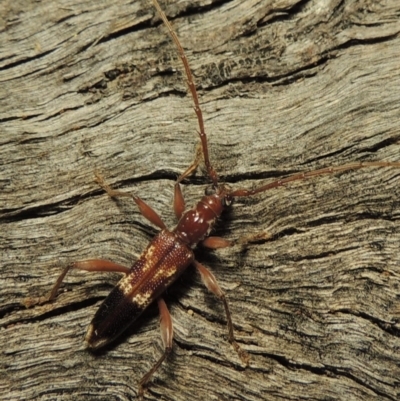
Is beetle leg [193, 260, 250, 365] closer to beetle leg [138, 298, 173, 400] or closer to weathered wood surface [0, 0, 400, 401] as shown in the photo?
weathered wood surface [0, 0, 400, 401]

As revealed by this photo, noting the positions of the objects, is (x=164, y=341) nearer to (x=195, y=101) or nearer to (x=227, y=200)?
(x=227, y=200)

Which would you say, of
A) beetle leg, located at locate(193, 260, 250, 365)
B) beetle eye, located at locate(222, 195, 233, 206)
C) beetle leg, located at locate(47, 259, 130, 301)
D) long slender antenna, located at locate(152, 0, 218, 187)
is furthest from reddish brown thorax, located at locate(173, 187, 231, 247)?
beetle leg, located at locate(47, 259, 130, 301)

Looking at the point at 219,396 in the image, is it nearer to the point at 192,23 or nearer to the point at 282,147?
the point at 282,147

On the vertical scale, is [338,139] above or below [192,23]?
below

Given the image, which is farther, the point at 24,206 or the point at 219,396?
the point at 24,206

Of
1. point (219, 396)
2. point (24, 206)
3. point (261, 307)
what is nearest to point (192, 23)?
point (24, 206)

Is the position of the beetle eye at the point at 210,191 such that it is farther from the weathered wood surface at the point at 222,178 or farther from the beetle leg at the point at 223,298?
the beetle leg at the point at 223,298

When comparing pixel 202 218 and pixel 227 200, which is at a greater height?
pixel 227 200

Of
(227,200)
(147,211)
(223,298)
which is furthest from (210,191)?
(223,298)

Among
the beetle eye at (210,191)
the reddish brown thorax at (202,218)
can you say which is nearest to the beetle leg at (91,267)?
the reddish brown thorax at (202,218)
